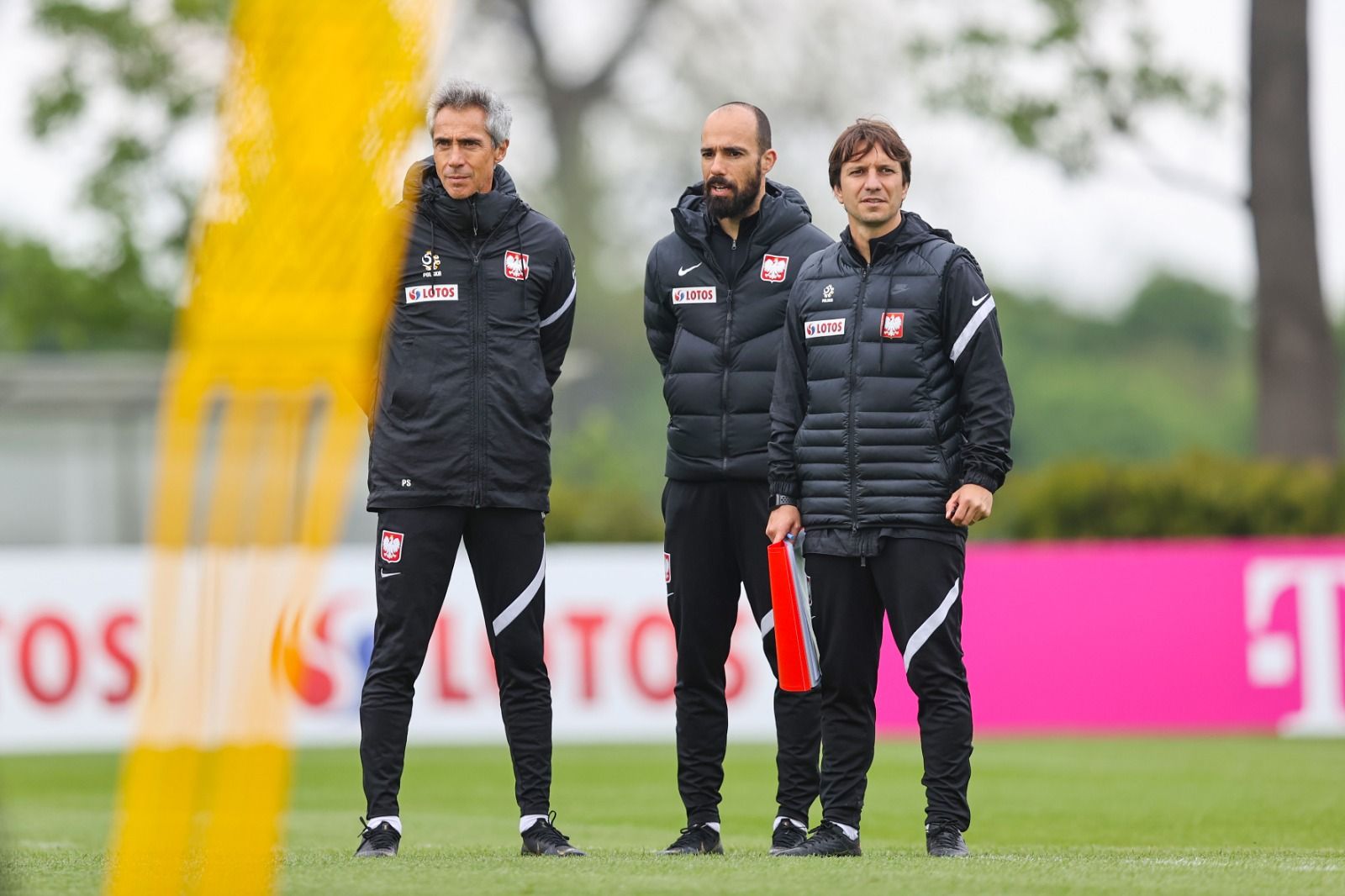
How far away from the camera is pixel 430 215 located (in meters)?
6.23

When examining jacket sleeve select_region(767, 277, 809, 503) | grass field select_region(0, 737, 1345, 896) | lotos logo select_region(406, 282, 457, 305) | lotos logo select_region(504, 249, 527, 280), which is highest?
lotos logo select_region(504, 249, 527, 280)

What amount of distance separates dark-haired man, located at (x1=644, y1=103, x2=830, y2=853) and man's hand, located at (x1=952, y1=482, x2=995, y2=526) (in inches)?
27.3

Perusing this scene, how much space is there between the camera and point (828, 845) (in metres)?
6.09

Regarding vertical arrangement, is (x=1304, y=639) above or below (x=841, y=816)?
above

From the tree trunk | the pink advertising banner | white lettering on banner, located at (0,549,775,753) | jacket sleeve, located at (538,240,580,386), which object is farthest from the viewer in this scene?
the tree trunk

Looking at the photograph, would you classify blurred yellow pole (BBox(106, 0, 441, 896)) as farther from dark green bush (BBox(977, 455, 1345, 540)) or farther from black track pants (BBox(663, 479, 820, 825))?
dark green bush (BBox(977, 455, 1345, 540))

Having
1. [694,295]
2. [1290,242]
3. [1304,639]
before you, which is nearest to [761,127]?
[694,295]

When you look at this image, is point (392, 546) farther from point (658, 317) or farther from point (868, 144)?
point (868, 144)

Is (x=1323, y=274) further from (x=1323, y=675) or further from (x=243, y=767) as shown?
(x=243, y=767)

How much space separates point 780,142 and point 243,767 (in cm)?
2754

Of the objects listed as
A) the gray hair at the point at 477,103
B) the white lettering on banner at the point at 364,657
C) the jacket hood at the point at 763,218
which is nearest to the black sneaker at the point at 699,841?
the jacket hood at the point at 763,218

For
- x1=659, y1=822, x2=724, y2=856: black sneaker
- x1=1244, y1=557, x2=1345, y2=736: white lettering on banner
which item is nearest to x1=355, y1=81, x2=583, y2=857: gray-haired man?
x1=659, y1=822, x2=724, y2=856: black sneaker

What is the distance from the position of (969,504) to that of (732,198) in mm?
1257

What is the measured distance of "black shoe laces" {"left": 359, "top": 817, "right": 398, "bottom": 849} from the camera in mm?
6004
